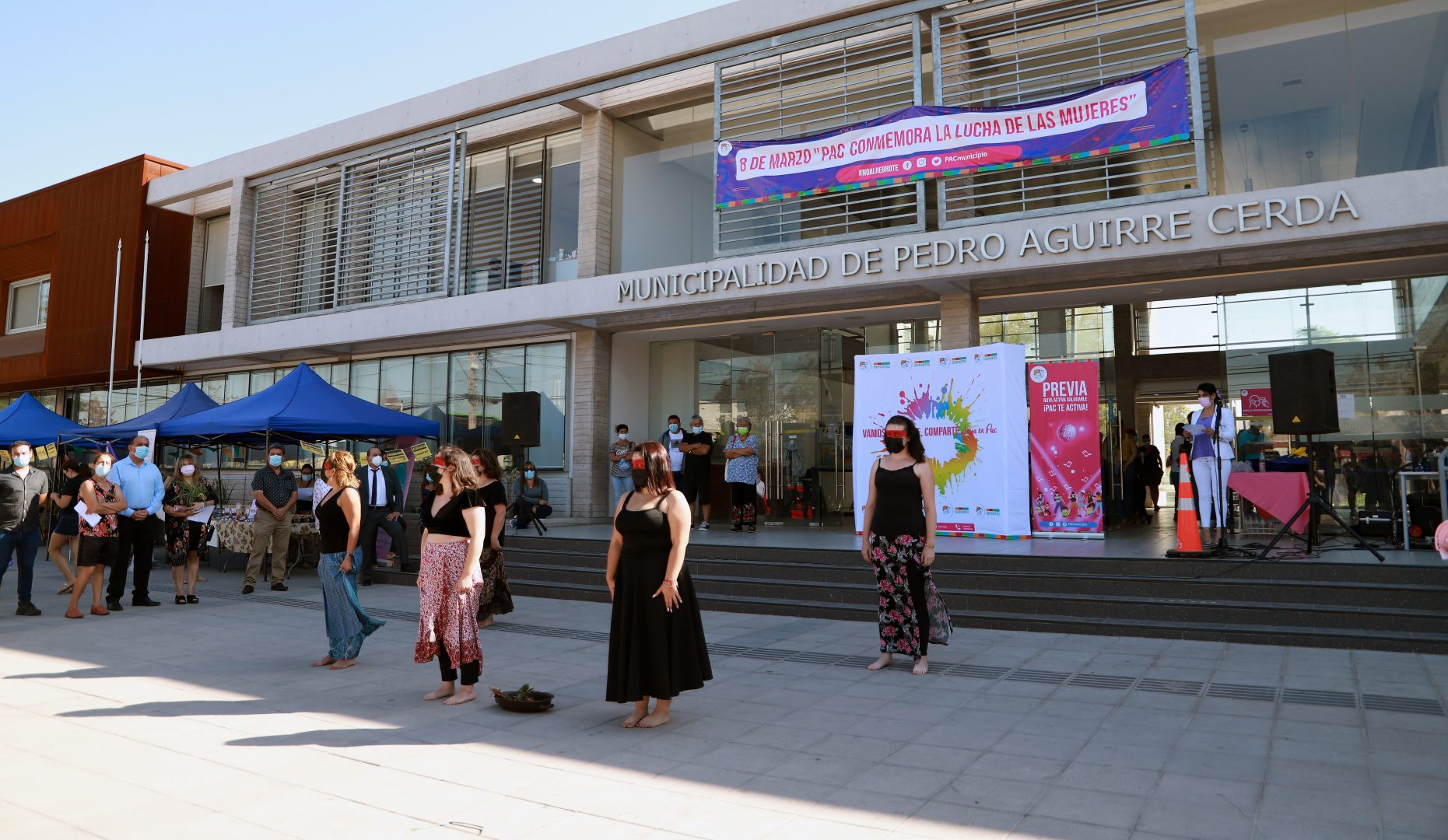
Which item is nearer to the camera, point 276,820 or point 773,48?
point 276,820

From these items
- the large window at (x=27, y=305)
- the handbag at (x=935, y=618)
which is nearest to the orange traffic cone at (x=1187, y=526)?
the handbag at (x=935, y=618)

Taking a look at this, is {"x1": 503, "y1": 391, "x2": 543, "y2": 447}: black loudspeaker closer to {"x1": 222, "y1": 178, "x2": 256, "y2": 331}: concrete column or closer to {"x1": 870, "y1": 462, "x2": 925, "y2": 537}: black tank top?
{"x1": 870, "y1": 462, "x2": 925, "y2": 537}: black tank top

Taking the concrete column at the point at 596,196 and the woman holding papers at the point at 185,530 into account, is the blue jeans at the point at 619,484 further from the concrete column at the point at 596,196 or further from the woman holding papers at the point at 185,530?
the woman holding papers at the point at 185,530

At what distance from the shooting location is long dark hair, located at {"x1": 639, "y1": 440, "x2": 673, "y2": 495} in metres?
5.12

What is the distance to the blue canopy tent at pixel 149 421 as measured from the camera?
15.5m

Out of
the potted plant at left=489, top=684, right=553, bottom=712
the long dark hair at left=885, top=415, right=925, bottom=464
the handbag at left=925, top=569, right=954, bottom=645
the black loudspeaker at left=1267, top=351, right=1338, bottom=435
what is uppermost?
the black loudspeaker at left=1267, top=351, right=1338, bottom=435

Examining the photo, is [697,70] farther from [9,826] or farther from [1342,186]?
[9,826]

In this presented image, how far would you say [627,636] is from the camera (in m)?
5.12

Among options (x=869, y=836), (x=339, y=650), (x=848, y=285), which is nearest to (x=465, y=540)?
(x=339, y=650)

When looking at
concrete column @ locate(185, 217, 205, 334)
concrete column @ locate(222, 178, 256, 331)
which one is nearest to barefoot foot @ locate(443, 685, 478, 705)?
concrete column @ locate(222, 178, 256, 331)

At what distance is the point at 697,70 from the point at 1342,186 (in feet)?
30.9

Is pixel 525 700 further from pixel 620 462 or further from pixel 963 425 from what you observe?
pixel 620 462

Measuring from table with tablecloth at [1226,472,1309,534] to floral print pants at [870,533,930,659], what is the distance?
197 inches

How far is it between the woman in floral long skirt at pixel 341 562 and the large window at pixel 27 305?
23.4 metres
